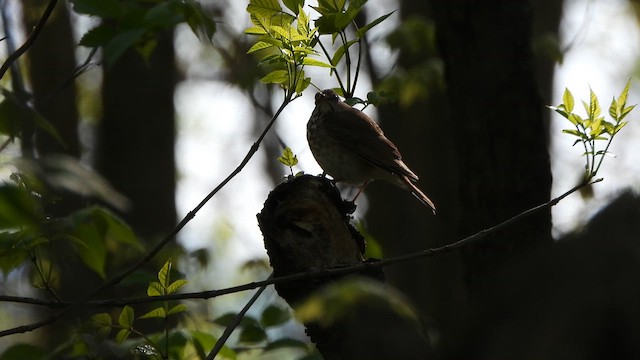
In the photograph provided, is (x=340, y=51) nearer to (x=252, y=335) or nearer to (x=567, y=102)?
(x=567, y=102)

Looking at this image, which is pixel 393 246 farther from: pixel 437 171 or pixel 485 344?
pixel 485 344

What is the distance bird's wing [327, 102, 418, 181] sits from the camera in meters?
4.69

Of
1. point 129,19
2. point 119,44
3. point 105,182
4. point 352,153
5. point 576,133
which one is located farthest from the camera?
point 352,153

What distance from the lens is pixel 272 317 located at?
343cm

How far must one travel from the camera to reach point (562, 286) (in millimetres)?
1015

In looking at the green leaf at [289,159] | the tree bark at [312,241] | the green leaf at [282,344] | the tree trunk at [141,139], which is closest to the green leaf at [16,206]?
the tree bark at [312,241]

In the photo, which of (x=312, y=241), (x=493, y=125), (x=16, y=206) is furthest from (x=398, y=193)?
(x=16, y=206)

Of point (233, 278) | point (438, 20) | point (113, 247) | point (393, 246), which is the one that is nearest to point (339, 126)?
point (438, 20)

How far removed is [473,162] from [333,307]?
267cm

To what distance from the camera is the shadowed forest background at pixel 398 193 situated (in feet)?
3.35

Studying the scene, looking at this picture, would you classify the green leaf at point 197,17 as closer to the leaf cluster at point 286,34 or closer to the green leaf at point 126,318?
the leaf cluster at point 286,34

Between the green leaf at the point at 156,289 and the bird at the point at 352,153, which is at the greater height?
the bird at the point at 352,153

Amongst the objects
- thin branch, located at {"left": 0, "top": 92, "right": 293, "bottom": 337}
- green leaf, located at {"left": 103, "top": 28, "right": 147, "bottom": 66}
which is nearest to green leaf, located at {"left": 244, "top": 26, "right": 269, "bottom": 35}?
thin branch, located at {"left": 0, "top": 92, "right": 293, "bottom": 337}

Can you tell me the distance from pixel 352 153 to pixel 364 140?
5.2 inches
